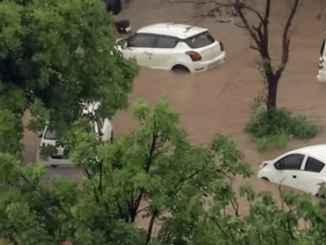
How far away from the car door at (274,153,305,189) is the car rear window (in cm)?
597

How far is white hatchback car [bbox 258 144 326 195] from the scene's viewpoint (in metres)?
12.9

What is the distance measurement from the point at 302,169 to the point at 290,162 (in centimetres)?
31

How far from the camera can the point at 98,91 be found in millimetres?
9625

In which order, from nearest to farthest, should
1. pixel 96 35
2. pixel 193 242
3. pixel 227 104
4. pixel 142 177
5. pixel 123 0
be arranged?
pixel 142 177, pixel 193 242, pixel 96 35, pixel 227 104, pixel 123 0

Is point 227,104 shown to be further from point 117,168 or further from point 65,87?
point 117,168

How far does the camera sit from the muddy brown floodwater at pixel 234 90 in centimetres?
1620

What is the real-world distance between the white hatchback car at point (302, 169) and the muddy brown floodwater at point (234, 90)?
14.9 inches

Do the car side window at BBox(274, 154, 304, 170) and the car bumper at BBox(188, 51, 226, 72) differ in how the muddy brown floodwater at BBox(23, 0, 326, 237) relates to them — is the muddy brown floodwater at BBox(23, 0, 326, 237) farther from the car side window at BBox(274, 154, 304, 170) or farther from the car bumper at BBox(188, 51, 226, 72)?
the car side window at BBox(274, 154, 304, 170)

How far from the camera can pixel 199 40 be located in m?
18.8

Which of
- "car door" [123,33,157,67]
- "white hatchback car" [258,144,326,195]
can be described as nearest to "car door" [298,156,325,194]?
"white hatchback car" [258,144,326,195]

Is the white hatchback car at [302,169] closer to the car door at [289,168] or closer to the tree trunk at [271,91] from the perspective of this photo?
the car door at [289,168]

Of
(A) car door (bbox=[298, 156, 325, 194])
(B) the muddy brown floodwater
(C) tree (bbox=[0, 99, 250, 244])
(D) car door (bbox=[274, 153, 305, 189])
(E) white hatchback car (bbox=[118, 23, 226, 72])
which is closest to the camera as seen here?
(C) tree (bbox=[0, 99, 250, 244])

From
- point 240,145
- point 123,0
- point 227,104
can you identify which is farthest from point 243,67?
point 123,0

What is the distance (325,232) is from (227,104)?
38.5 feet
